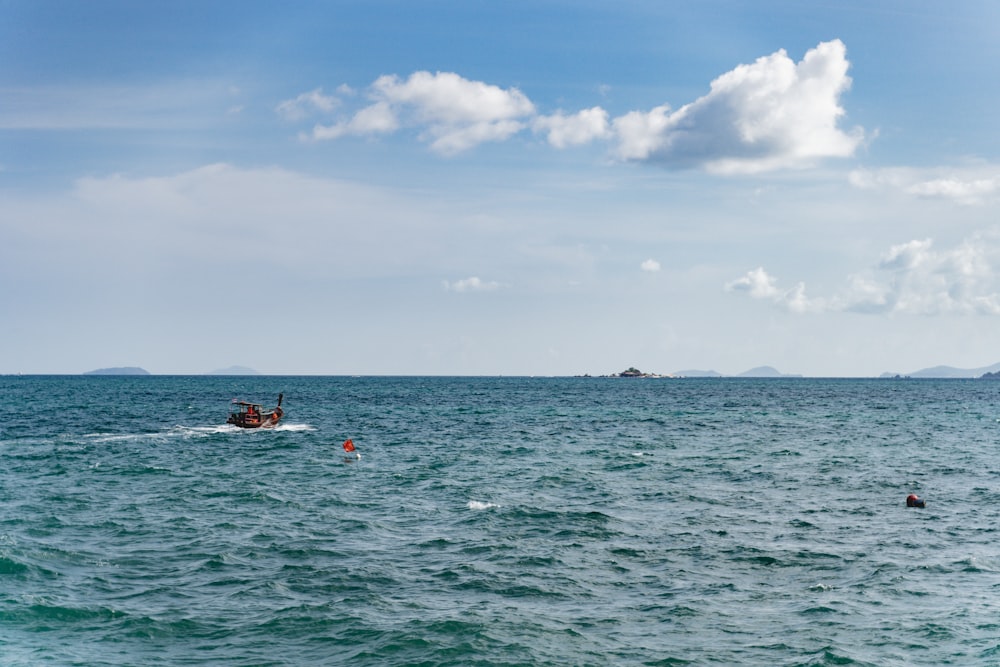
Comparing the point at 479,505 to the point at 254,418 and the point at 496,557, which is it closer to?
the point at 496,557

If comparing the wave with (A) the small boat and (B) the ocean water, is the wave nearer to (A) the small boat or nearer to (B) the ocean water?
(B) the ocean water

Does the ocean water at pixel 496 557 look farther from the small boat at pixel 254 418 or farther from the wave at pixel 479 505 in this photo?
the small boat at pixel 254 418

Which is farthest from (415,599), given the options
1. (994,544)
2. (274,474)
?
(274,474)

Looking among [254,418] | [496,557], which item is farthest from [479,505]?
[254,418]

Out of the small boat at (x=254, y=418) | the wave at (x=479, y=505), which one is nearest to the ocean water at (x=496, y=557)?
the wave at (x=479, y=505)

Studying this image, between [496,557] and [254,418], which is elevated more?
[254,418]

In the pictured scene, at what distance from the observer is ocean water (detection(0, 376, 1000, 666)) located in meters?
21.2

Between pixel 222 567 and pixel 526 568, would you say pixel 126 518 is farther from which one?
pixel 526 568

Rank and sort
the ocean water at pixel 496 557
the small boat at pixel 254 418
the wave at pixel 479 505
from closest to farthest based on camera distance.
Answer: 1. the ocean water at pixel 496 557
2. the wave at pixel 479 505
3. the small boat at pixel 254 418

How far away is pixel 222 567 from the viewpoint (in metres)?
28.0

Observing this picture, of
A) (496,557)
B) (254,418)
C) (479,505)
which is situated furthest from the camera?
(254,418)

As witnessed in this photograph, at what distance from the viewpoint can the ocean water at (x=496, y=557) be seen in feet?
69.6

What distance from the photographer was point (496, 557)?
29.5 meters

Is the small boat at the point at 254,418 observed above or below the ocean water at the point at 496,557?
A: above
